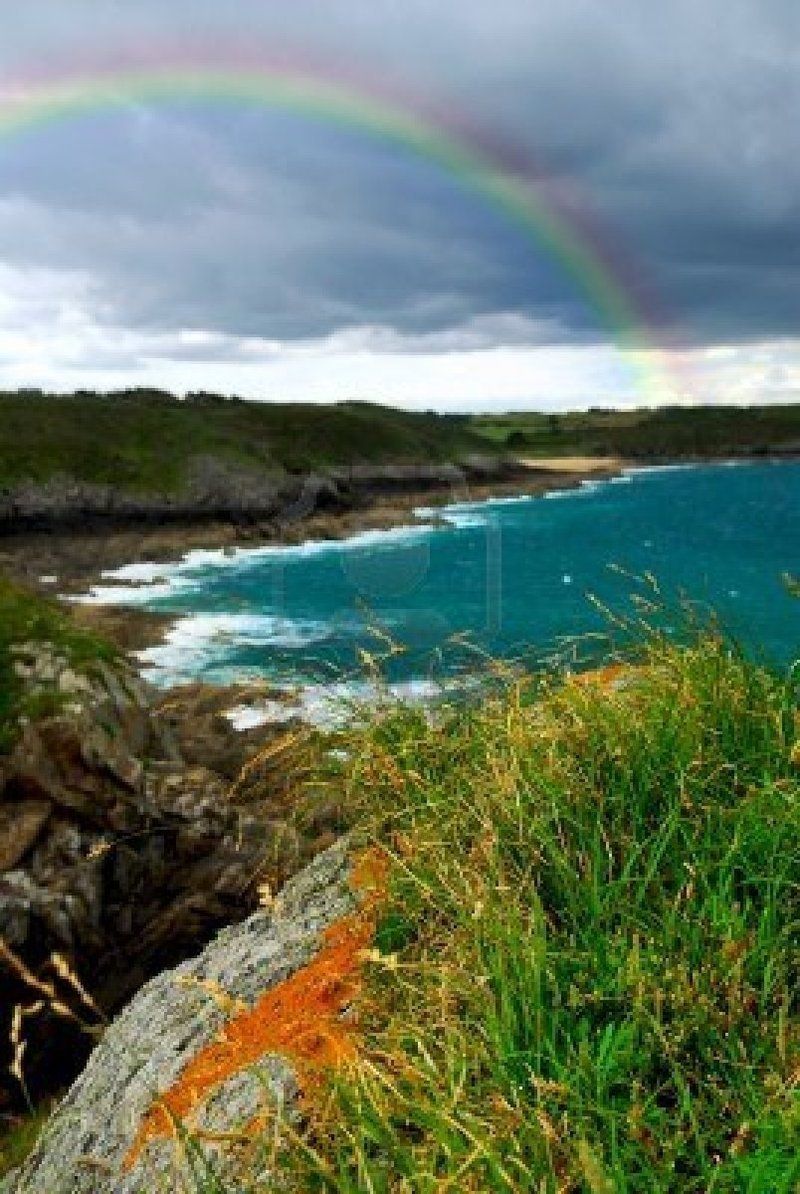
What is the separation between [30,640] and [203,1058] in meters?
10.9

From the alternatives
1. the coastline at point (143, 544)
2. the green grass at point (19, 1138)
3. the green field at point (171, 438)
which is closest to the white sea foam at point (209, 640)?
the coastline at point (143, 544)

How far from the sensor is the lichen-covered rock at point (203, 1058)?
409 centimetres

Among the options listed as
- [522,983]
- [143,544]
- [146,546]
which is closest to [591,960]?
[522,983]

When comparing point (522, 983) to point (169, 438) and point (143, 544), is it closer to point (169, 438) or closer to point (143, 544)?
point (143, 544)

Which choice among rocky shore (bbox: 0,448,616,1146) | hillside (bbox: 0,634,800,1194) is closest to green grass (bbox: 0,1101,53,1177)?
rocky shore (bbox: 0,448,616,1146)

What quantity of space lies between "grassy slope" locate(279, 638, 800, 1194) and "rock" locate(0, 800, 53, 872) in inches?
320

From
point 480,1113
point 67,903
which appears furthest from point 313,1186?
point 67,903

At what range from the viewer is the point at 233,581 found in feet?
256

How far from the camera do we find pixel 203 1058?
4.72 metres

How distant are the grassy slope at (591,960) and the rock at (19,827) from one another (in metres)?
8.14

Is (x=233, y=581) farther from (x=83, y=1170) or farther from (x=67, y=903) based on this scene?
(x=83, y=1170)

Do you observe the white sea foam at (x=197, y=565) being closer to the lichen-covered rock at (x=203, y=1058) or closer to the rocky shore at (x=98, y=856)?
the rocky shore at (x=98, y=856)

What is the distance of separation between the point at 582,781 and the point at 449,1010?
3.83 feet

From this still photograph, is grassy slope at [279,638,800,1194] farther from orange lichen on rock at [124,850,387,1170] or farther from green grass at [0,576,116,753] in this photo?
green grass at [0,576,116,753]
